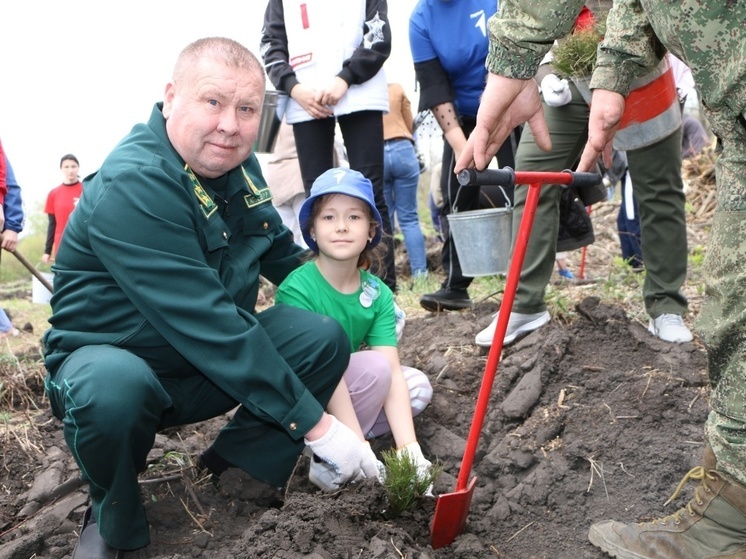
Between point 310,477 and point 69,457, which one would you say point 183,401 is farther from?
point 69,457

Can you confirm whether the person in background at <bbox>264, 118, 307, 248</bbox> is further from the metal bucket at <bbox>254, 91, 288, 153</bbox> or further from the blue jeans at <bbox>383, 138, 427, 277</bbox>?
the blue jeans at <bbox>383, 138, 427, 277</bbox>

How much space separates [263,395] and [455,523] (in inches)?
27.8

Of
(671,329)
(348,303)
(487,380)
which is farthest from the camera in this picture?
(671,329)

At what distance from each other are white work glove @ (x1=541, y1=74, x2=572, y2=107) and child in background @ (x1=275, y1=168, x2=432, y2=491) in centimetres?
105

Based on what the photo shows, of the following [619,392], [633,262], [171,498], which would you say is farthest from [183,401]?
[633,262]

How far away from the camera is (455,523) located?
92.8 inches

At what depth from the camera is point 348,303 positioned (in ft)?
9.53

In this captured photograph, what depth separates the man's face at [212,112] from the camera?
2.39 metres

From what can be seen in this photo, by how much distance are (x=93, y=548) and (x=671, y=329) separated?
260cm

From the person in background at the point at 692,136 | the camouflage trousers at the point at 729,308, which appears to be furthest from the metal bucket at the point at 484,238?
the person in background at the point at 692,136

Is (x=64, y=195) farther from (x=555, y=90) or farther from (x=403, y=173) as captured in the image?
(x=555, y=90)

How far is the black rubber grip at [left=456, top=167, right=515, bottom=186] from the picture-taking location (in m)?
2.02

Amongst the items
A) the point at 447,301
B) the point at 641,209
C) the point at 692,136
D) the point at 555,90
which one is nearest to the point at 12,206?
the point at 447,301

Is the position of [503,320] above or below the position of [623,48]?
below
